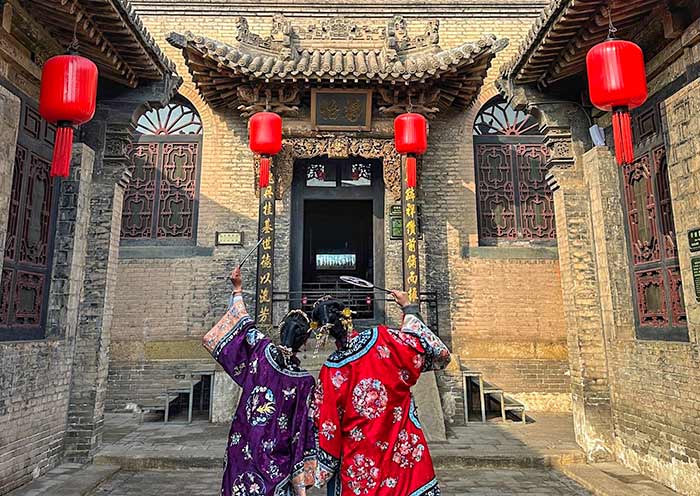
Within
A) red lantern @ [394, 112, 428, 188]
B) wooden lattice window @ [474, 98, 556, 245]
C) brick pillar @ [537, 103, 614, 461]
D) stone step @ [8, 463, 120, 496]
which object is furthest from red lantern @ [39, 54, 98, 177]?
wooden lattice window @ [474, 98, 556, 245]

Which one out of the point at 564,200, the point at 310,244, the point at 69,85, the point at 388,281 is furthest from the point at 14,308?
the point at 310,244

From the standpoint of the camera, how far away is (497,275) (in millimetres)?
9352

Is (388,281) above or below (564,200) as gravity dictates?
below

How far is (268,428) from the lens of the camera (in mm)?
2777

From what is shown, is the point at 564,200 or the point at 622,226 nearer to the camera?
the point at 622,226

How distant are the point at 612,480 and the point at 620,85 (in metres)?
3.88

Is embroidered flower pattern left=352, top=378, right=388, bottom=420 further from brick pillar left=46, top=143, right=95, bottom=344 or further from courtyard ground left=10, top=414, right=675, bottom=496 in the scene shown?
brick pillar left=46, top=143, right=95, bottom=344

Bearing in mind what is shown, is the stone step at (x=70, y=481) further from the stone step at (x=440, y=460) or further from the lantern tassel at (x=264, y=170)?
the lantern tassel at (x=264, y=170)

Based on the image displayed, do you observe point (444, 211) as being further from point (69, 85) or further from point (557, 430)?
point (69, 85)

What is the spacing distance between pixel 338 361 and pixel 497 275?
7.05m

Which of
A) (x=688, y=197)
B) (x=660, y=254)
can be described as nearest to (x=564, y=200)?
(x=660, y=254)

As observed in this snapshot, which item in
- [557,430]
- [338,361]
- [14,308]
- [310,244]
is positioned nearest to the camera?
[338,361]

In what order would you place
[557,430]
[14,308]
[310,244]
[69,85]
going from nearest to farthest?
[69,85] < [14,308] < [557,430] < [310,244]

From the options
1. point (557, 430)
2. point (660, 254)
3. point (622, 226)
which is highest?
point (622, 226)
